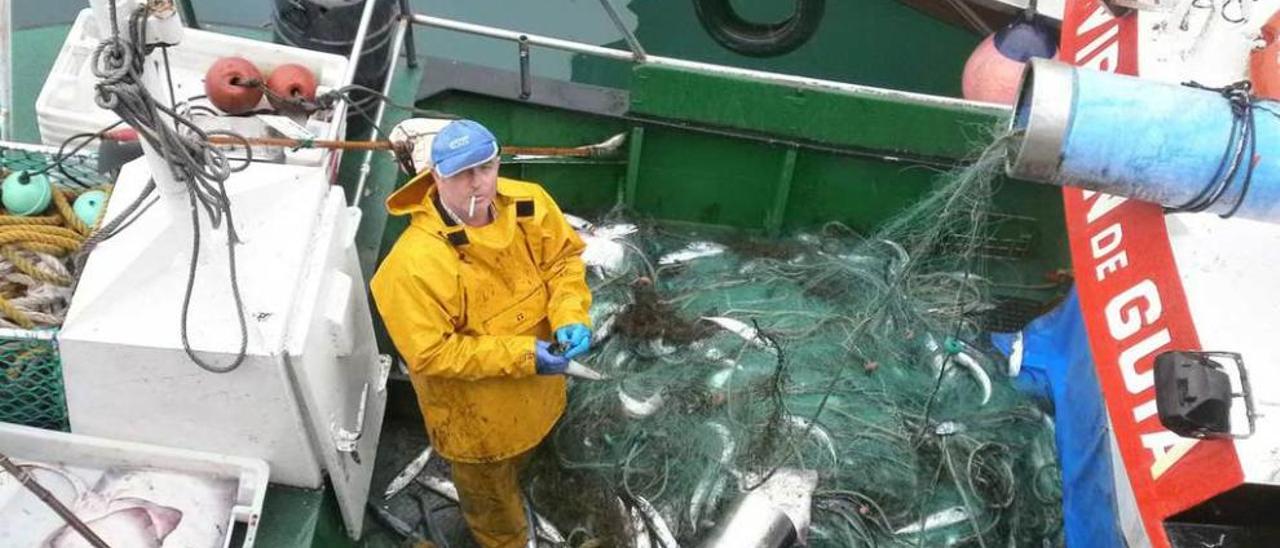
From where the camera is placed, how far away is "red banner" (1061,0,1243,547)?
3159 mm

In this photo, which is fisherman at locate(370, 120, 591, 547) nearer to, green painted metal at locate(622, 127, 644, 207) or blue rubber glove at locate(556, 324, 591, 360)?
blue rubber glove at locate(556, 324, 591, 360)

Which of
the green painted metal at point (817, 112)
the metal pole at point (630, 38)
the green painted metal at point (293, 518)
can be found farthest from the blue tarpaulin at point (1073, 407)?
the green painted metal at point (293, 518)

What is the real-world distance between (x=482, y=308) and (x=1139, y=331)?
2.32 meters

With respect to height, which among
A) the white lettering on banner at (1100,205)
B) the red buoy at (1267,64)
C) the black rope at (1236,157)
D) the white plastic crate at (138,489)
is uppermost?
the red buoy at (1267,64)

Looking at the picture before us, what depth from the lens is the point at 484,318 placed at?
3922 mm

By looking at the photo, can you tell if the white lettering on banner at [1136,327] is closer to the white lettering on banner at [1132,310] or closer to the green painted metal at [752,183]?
the white lettering on banner at [1132,310]

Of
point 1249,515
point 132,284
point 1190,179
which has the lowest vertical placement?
point 1249,515

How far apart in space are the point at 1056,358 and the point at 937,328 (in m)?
0.59

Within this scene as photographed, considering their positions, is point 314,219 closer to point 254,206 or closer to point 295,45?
point 254,206

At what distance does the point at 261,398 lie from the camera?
11.4 feet

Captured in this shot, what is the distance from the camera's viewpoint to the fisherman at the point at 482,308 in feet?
11.9

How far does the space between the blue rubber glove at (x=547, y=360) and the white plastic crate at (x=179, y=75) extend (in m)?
1.17

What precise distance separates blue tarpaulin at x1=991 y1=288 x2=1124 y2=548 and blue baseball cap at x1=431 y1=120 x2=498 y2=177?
272cm

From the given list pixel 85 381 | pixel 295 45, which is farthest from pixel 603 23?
pixel 85 381
